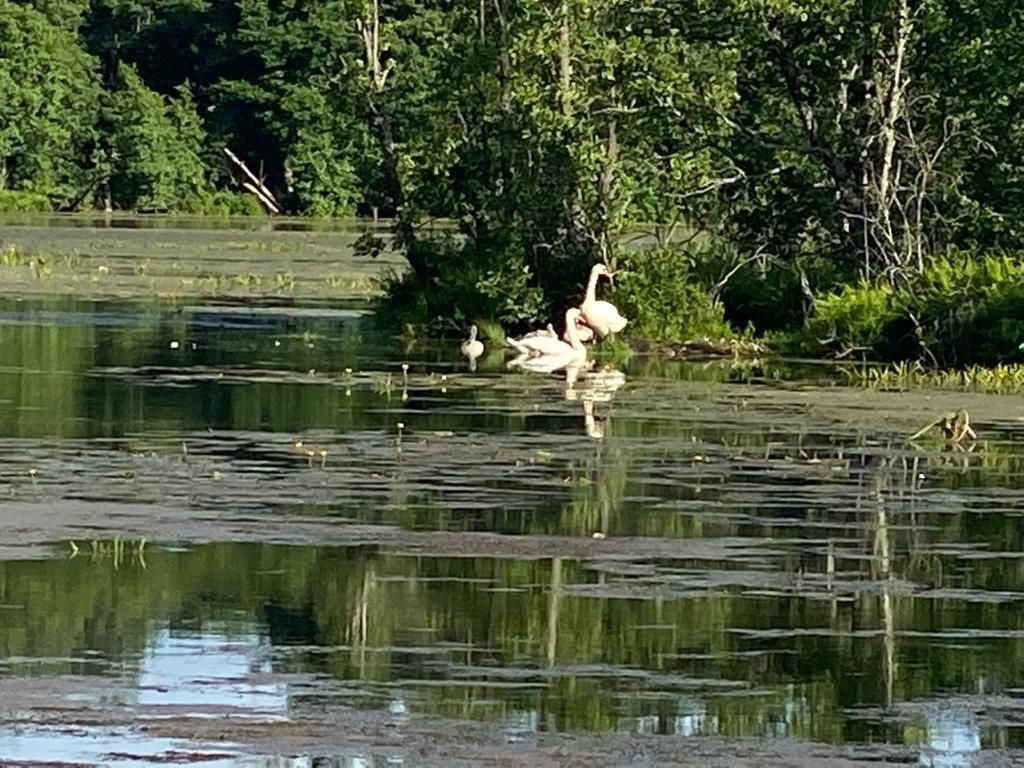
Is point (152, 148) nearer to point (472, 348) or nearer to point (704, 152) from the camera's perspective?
point (704, 152)

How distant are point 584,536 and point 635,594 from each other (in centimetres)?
186

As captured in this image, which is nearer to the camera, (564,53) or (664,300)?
(564,53)

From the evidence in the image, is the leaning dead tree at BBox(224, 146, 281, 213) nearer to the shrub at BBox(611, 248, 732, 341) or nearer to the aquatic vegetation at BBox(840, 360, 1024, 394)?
the shrub at BBox(611, 248, 732, 341)

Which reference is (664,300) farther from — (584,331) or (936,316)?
(936,316)

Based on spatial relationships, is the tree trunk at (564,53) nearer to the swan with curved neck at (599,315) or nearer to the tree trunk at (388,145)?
the swan with curved neck at (599,315)

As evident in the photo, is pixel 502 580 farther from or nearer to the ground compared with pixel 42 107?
nearer to the ground

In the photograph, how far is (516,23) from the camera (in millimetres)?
29266

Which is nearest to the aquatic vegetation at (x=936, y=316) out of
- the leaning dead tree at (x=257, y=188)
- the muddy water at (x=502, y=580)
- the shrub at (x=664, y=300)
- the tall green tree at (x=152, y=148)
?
the shrub at (x=664, y=300)

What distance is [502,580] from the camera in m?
12.1

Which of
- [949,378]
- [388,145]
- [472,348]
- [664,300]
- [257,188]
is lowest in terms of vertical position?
[949,378]

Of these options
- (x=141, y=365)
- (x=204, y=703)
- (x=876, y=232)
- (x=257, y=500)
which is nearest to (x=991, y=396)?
(x=876, y=232)

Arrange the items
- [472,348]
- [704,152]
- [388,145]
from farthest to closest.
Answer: [388,145], [704,152], [472,348]

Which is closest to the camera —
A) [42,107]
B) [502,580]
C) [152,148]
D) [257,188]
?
[502,580]

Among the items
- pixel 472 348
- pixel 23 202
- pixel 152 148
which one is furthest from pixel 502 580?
pixel 152 148
